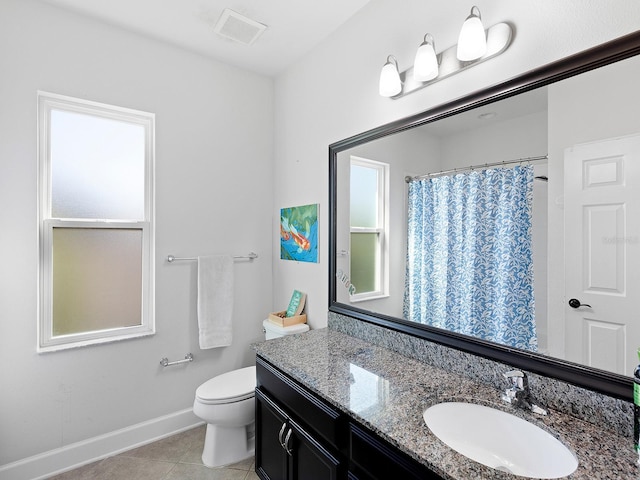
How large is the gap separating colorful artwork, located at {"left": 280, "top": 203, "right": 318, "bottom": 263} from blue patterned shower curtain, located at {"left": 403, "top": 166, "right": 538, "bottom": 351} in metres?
0.80

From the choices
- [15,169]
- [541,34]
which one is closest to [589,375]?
[541,34]

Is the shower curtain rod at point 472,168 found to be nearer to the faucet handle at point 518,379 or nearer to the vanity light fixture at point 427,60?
the vanity light fixture at point 427,60

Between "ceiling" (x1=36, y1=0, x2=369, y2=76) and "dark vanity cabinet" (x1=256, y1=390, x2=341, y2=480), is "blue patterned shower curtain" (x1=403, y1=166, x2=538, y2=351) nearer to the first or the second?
"dark vanity cabinet" (x1=256, y1=390, x2=341, y2=480)

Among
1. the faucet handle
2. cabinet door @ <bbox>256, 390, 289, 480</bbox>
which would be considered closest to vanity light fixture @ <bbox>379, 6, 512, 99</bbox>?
the faucet handle

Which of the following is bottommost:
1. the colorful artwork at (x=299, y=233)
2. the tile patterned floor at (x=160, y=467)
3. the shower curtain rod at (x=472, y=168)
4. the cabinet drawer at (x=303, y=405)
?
the tile patterned floor at (x=160, y=467)

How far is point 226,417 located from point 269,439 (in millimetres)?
415

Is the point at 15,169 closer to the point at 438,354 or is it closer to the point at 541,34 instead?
the point at 438,354

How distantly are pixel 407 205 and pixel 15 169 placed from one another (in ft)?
6.98

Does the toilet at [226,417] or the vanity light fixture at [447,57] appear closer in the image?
the vanity light fixture at [447,57]

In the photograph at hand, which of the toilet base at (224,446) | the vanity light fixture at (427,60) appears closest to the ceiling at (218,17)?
the vanity light fixture at (427,60)

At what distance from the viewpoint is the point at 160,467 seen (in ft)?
6.38

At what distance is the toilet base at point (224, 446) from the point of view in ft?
6.44

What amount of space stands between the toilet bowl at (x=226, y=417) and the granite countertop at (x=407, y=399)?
0.48 m

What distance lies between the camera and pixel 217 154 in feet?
8.13
